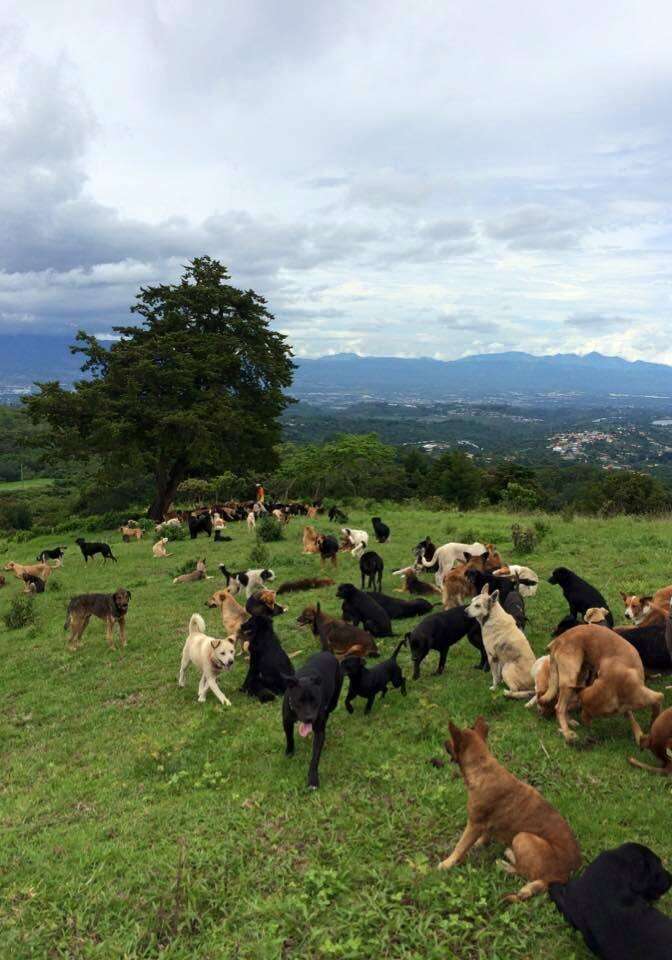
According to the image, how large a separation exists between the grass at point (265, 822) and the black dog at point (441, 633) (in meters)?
0.30

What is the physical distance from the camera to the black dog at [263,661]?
7523 millimetres

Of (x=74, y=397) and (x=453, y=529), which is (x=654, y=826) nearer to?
(x=453, y=529)

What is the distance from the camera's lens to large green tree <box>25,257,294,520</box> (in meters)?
27.2

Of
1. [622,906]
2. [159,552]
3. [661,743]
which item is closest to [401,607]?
[661,743]

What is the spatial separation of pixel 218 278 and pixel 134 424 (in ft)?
33.2

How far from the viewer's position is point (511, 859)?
4051 millimetres

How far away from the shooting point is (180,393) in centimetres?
2894

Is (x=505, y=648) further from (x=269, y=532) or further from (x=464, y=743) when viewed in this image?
(x=269, y=532)

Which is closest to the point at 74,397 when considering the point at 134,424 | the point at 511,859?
the point at 134,424

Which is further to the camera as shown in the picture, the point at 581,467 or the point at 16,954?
the point at 581,467

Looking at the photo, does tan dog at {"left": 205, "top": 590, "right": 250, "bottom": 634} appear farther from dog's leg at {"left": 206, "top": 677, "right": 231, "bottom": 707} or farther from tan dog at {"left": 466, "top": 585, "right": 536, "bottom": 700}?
tan dog at {"left": 466, "top": 585, "right": 536, "bottom": 700}

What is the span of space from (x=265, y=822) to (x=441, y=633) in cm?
370

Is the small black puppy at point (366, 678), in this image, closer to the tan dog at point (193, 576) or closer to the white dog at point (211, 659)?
the white dog at point (211, 659)

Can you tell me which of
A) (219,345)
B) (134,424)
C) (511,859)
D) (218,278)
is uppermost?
(218,278)
